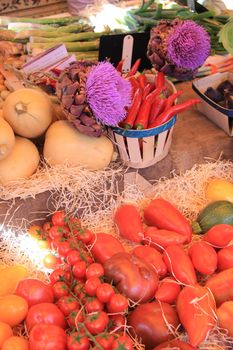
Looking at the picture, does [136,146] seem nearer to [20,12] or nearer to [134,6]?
[134,6]

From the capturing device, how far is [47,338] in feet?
3.30

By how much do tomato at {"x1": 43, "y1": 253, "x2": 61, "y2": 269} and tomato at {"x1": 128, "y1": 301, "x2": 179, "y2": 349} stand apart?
358 millimetres

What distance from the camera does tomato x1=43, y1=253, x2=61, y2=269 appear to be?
1407mm

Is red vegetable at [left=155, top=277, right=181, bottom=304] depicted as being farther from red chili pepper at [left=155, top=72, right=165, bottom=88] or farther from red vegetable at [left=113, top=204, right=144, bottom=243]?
red chili pepper at [left=155, top=72, right=165, bottom=88]

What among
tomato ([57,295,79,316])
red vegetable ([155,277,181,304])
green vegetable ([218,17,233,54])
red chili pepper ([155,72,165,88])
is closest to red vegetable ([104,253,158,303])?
red vegetable ([155,277,181,304])

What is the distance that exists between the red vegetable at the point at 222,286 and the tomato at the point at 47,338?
507 millimetres

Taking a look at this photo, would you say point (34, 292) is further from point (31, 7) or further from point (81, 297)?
point (31, 7)

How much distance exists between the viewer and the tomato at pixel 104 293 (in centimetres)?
108

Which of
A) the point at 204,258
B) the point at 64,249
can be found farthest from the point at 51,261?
the point at 204,258

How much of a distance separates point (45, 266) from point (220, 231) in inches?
26.3

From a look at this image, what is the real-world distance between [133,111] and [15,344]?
1014mm

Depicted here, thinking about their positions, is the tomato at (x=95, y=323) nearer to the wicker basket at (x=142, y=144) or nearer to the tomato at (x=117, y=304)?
the tomato at (x=117, y=304)

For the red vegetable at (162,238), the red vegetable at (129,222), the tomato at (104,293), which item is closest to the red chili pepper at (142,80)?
the red vegetable at (129,222)

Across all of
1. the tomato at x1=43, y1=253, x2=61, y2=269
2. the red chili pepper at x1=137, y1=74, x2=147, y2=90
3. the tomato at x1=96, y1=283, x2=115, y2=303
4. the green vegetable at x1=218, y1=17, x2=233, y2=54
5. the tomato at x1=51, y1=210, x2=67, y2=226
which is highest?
the green vegetable at x1=218, y1=17, x2=233, y2=54
